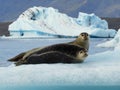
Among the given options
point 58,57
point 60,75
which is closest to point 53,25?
point 58,57

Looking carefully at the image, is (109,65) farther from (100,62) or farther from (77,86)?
(77,86)

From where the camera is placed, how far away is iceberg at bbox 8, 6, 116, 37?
30.7m

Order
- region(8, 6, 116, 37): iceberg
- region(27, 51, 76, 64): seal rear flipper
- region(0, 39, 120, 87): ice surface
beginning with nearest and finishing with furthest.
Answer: region(0, 39, 120, 87): ice surface, region(27, 51, 76, 64): seal rear flipper, region(8, 6, 116, 37): iceberg

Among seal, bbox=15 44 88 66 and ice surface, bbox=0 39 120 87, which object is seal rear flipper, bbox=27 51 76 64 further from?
ice surface, bbox=0 39 120 87

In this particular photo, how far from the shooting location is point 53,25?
31.1m

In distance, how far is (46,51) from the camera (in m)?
4.23

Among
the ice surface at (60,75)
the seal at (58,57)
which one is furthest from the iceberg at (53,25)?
the ice surface at (60,75)

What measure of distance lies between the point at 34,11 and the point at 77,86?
28673mm

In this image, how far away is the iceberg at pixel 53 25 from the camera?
3073 cm

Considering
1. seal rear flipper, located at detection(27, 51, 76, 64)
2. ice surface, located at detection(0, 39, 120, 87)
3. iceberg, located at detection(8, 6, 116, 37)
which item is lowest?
ice surface, located at detection(0, 39, 120, 87)

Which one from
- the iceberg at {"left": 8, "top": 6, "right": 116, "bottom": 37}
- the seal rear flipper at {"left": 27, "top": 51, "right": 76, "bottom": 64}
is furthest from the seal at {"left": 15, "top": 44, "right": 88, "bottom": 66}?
the iceberg at {"left": 8, "top": 6, "right": 116, "bottom": 37}

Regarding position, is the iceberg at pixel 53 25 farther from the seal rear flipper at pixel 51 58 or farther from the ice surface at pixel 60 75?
the ice surface at pixel 60 75

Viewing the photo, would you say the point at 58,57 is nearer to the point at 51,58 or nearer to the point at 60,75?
the point at 51,58

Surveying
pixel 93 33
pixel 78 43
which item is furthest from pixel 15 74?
pixel 93 33
